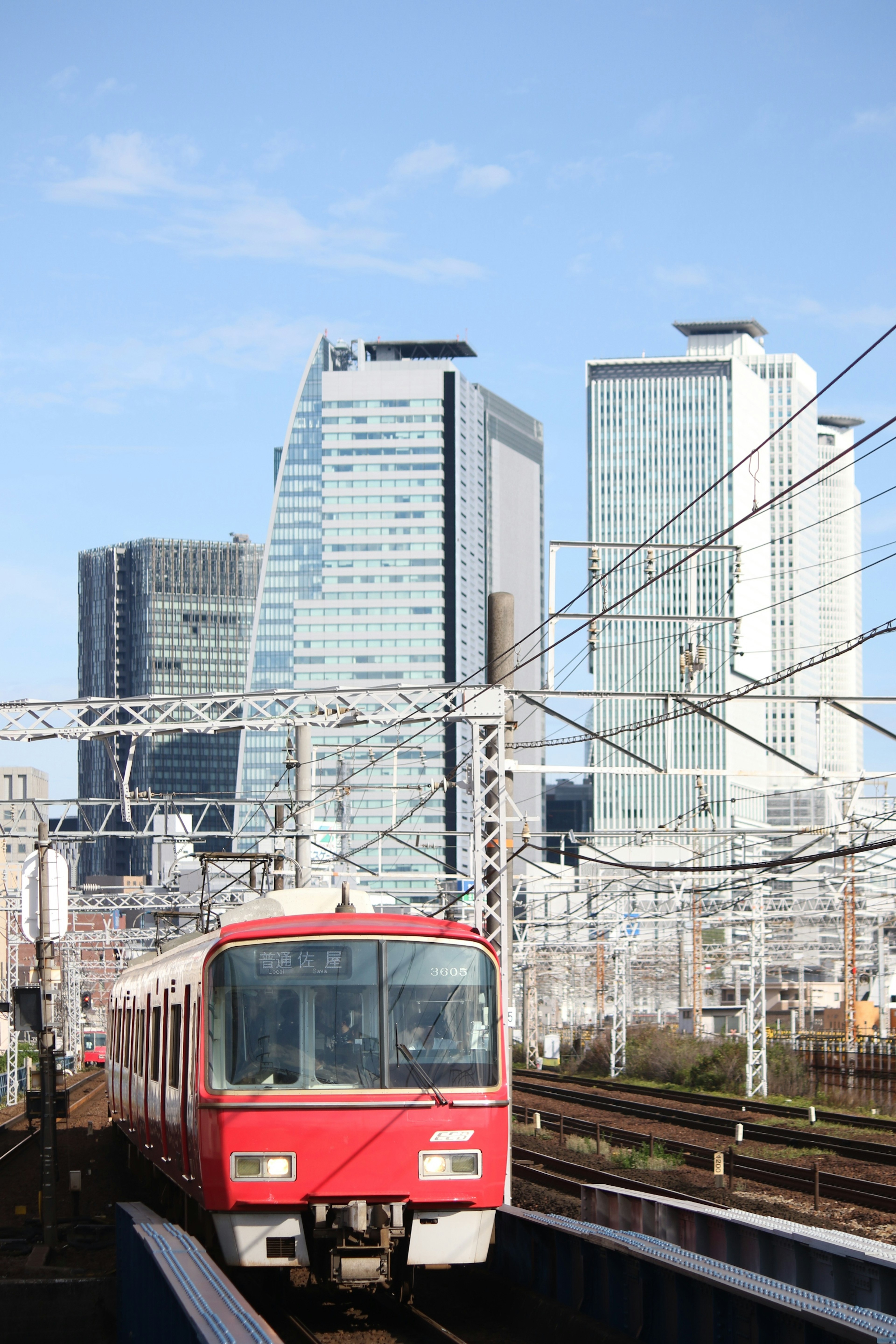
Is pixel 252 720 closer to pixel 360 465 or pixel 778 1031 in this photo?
pixel 778 1031

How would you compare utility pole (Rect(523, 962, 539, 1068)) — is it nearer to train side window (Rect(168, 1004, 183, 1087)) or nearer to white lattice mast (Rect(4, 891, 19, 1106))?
white lattice mast (Rect(4, 891, 19, 1106))

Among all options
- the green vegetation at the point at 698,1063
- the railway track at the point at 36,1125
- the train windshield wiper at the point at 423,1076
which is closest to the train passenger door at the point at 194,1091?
the train windshield wiper at the point at 423,1076

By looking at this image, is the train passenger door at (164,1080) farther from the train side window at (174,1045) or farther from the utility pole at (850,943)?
the utility pole at (850,943)

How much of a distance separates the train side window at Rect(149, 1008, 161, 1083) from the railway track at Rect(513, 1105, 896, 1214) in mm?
6142

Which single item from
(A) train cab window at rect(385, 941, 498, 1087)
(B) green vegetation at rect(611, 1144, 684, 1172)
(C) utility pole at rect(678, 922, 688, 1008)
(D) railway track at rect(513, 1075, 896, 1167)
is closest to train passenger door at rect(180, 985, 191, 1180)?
(A) train cab window at rect(385, 941, 498, 1087)

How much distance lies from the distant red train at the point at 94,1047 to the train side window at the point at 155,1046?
49.2m

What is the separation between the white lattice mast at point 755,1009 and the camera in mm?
40906

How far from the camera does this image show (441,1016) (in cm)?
1162

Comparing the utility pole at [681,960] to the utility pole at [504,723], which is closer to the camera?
the utility pole at [504,723]

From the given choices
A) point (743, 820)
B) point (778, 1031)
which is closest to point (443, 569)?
point (743, 820)

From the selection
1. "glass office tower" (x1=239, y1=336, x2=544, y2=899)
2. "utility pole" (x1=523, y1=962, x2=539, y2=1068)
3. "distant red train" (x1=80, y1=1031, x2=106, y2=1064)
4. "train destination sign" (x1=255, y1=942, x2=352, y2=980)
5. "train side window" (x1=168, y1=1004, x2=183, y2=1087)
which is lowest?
"distant red train" (x1=80, y1=1031, x2=106, y2=1064)

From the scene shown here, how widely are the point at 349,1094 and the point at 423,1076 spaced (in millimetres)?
575

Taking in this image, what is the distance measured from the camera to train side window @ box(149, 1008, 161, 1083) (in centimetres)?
1477

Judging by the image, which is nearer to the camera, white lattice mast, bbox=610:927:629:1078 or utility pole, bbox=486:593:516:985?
utility pole, bbox=486:593:516:985
